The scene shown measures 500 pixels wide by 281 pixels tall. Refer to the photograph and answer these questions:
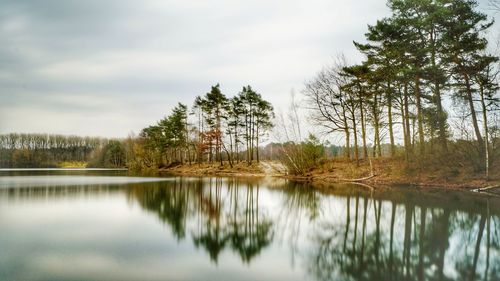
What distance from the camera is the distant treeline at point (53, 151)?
98312 mm

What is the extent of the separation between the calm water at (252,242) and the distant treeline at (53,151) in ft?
298

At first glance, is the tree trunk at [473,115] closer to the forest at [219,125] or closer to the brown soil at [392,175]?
the brown soil at [392,175]

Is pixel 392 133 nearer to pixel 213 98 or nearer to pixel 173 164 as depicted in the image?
pixel 213 98

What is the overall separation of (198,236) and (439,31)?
871 inches

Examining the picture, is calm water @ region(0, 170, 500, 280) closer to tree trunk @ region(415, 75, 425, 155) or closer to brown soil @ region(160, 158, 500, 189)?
brown soil @ region(160, 158, 500, 189)

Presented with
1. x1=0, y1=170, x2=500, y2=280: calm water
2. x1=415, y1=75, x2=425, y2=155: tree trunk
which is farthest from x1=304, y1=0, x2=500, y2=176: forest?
x1=0, y1=170, x2=500, y2=280: calm water

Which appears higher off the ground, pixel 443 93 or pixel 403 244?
pixel 443 93

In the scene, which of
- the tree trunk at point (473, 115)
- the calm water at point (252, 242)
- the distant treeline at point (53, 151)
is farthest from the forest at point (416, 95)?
the distant treeline at point (53, 151)

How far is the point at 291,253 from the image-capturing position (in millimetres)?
A: 7035

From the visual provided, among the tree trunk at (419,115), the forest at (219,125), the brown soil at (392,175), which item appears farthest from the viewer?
the forest at (219,125)

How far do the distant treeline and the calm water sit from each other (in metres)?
90.9

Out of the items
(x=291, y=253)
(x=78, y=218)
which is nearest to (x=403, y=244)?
(x=291, y=253)

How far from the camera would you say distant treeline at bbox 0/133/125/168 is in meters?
98.3

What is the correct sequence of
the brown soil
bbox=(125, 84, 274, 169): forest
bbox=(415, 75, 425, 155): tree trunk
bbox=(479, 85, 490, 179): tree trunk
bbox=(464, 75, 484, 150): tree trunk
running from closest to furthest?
bbox=(479, 85, 490, 179): tree trunk < the brown soil < bbox=(464, 75, 484, 150): tree trunk < bbox=(415, 75, 425, 155): tree trunk < bbox=(125, 84, 274, 169): forest
